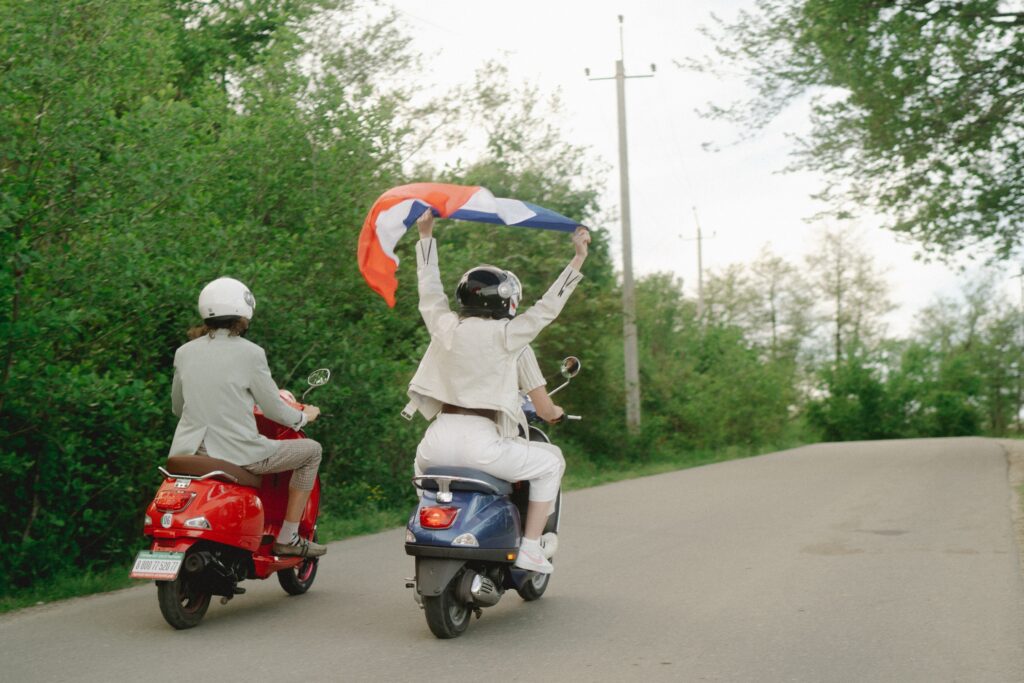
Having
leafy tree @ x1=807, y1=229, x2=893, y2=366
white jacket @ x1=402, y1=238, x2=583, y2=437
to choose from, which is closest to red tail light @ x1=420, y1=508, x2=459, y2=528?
white jacket @ x1=402, y1=238, x2=583, y2=437

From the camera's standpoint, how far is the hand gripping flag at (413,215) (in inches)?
271

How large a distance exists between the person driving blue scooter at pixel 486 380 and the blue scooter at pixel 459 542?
0.11 metres

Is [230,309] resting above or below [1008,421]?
above

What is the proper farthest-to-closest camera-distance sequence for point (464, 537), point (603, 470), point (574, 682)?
point (603, 470) < point (464, 537) < point (574, 682)

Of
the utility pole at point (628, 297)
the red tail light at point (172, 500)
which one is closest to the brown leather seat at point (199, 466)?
the red tail light at point (172, 500)

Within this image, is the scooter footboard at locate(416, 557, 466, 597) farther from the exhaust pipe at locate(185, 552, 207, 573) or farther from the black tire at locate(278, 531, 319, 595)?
the black tire at locate(278, 531, 319, 595)

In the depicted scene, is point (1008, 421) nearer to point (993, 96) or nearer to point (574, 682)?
point (993, 96)

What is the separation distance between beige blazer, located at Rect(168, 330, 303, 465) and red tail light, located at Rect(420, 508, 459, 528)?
124 cm

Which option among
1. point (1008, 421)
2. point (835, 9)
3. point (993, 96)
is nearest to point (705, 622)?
point (835, 9)

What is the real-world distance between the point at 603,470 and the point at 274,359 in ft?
43.2

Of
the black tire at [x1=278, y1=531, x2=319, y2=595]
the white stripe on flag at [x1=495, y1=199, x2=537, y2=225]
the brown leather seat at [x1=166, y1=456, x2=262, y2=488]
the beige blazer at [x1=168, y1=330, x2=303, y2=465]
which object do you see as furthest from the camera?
the black tire at [x1=278, y1=531, x2=319, y2=595]

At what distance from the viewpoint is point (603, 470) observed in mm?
22953

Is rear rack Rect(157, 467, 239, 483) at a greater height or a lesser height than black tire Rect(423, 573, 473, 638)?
greater

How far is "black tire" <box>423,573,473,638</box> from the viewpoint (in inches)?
241
